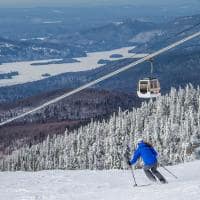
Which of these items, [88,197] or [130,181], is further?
[130,181]

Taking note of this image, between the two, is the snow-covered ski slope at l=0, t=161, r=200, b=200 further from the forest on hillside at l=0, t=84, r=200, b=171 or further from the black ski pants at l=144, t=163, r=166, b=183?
the forest on hillside at l=0, t=84, r=200, b=171

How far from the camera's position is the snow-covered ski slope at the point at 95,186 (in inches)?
1091

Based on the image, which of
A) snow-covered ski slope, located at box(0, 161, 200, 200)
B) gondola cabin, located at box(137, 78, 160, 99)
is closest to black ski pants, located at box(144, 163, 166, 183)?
snow-covered ski slope, located at box(0, 161, 200, 200)

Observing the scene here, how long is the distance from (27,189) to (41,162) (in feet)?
329

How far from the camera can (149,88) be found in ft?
117

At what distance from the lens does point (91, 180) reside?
1437 inches

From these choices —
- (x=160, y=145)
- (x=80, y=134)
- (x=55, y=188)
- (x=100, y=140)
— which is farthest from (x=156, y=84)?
(x=80, y=134)

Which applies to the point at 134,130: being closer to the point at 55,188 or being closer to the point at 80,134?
the point at 80,134

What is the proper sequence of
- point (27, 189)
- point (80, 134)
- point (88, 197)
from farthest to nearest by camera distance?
point (80, 134)
point (27, 189)
point (88, 197)

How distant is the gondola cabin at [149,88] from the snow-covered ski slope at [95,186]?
168 inches

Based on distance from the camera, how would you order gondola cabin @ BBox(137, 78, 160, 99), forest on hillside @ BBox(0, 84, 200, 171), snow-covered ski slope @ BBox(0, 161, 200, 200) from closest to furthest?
snow-covered ski slope @ BBox(0, 161, 200, 200), gondola cabin @ BBox(137, 78, 160, 99), forest on hillside @ BBox(0, 84, 200, 171)

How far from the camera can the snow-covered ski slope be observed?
2772cm

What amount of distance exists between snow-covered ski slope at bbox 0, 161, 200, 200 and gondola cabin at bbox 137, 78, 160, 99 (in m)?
4.26

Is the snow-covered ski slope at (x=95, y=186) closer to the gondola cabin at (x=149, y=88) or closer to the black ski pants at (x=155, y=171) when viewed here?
the black ski pants at (x=155, y=171)
